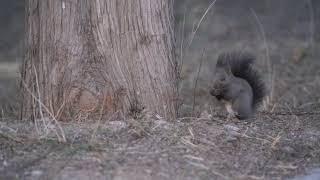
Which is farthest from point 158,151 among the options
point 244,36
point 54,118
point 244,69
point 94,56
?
point 244,36

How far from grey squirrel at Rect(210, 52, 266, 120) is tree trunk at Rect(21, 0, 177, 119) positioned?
914 mm

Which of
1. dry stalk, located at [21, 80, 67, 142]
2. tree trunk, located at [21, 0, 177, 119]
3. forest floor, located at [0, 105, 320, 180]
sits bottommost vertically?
forest floor, located at [0, 105, 320, 180]

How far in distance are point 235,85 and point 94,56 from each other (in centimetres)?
144

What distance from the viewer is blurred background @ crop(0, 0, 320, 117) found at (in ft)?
36.0

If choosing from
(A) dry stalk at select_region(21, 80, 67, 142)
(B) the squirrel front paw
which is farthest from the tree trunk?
(B) the squirrel front paw

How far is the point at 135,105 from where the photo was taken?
5.63 m

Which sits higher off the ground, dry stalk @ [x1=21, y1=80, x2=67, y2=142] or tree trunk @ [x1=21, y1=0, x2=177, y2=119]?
tree trunk @ [x1=21, y1=0, x2=177, y2=119]

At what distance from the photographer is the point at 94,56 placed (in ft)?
18.2

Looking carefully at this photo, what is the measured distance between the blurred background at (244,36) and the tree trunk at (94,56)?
4.60 metres

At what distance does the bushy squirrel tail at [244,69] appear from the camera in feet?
21.1

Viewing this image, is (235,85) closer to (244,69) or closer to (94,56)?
(244,69)

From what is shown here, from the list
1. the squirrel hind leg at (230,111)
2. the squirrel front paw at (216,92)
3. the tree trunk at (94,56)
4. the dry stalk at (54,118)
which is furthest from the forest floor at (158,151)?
the squirrel front paw at (216,92)

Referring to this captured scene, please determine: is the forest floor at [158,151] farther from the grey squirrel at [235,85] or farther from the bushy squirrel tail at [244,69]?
the bushy squirrel tail at [244,69]

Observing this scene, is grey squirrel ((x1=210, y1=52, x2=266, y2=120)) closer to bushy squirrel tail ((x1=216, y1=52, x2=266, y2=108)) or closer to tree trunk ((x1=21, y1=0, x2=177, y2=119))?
bushy squirrel tail ((x1=216, y1=52, x2=266, y2=108))
